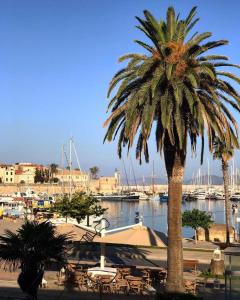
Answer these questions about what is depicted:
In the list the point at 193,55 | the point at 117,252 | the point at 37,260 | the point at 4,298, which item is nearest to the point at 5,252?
the point at 37,260

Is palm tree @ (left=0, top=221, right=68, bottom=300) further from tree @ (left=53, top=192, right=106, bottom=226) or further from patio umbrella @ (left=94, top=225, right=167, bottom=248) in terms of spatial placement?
tree @ (left=53, top=192, right=106, bottom=226)

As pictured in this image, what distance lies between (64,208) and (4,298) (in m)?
24.8

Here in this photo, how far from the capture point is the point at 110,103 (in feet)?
50.5

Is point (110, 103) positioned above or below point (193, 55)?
below

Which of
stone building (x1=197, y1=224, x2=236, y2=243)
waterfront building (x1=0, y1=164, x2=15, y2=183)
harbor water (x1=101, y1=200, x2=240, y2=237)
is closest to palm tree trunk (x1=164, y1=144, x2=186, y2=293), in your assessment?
stone building (x1=197, y1=224, x2=236, y2=243)

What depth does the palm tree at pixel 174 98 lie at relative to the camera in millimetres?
13633

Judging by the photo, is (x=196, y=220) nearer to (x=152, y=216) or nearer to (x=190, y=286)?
(x=190, y=286)

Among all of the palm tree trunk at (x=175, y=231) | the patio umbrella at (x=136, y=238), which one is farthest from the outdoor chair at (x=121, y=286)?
the palm tree trunk at (x=175, y=231)

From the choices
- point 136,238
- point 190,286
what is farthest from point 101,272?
point 190,286

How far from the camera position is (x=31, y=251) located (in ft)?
37.4

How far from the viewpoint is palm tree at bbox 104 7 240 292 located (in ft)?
44.7

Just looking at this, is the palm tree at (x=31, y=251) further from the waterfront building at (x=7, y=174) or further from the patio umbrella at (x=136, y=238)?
the waterfront building at (x=7, y=174)

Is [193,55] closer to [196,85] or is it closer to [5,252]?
[196,85]

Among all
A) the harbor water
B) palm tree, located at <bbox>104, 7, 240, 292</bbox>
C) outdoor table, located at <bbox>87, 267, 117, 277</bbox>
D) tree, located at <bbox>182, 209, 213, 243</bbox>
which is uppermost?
palm tree, located at <bbox>104, 7, 240, 292</bbox>
